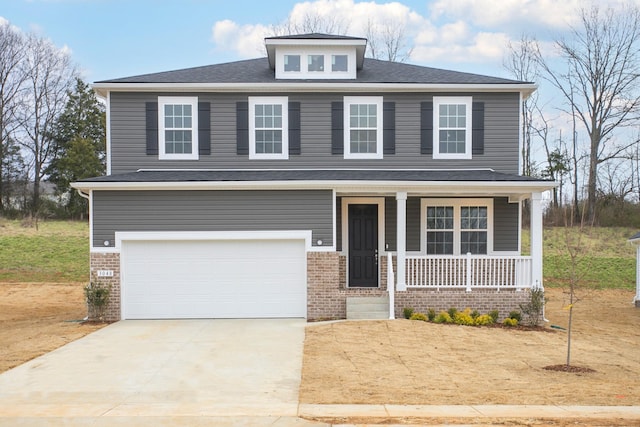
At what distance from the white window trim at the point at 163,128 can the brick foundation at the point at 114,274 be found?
308 centimetres

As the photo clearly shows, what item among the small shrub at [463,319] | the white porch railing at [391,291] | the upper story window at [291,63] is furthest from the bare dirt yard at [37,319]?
the upper story window at [291,63]

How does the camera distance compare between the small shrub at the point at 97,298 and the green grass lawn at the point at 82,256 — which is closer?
the small shrub at the point at 97,298

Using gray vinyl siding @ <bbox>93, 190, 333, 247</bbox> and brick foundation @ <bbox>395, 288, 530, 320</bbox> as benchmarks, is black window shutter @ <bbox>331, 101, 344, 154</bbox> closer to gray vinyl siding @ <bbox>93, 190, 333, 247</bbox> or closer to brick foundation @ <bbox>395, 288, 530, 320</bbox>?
gray vinyl siding @ <bbox>93, 190, 333, 247</bbox>

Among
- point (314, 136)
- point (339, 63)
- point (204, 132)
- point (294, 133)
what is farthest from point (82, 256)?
point (339, 63)

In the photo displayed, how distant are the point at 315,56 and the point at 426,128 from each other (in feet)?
11.8

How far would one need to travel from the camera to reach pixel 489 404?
864cm

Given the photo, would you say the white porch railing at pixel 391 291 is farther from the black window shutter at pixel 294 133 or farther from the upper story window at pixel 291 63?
the upper story window at pixel 291 63

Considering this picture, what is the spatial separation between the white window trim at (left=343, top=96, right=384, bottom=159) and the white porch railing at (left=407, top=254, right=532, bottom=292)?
3145 mm

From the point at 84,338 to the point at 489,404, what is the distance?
857 centimetres

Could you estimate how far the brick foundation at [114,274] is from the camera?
15.9 meters

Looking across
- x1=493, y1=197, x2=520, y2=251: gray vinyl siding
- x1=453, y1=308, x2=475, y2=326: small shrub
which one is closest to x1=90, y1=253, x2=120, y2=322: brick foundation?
x1=453, y1=308, x2=475, y2=326: small shrub

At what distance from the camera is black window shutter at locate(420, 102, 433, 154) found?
1770 centimetres

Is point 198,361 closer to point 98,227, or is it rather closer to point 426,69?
point 98,227

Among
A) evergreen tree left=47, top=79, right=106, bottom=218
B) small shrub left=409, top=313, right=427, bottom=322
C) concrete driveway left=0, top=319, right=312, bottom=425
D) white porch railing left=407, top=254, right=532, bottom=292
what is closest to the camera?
concrete driveway left=0, top=319, right=312, bottom=425
